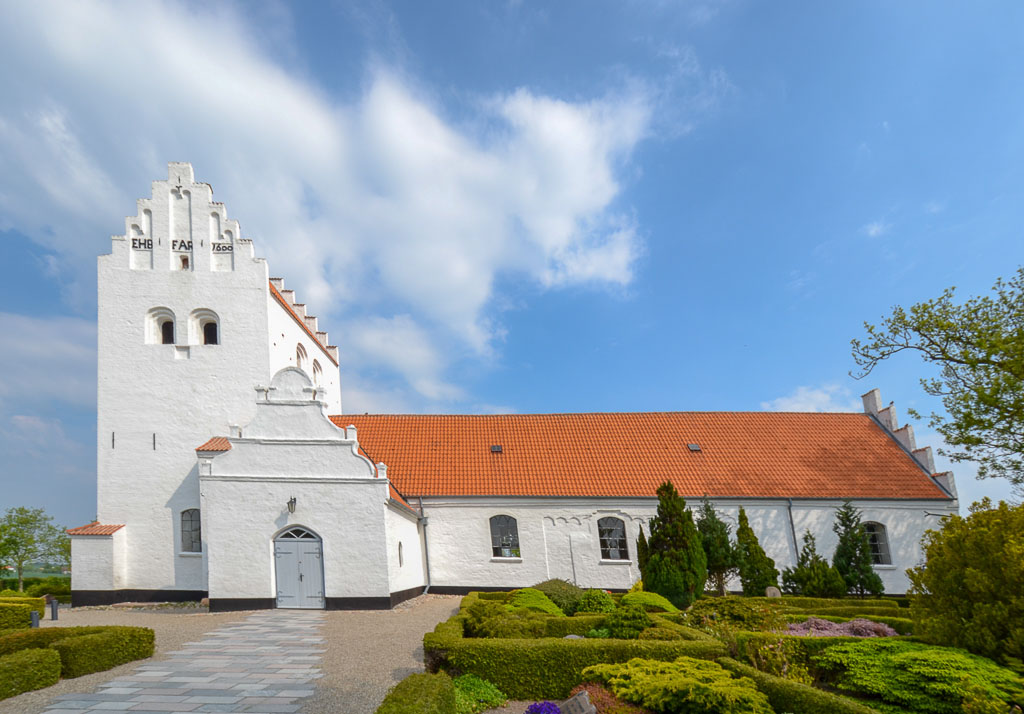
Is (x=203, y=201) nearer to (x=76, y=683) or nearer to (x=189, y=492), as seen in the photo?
(x=189, y=492)

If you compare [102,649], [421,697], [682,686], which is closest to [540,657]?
[682,686]

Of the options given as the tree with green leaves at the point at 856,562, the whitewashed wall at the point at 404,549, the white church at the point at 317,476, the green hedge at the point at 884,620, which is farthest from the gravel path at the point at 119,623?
the tree with green leaves at the point at 856,562

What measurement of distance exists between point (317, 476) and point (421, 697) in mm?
10968

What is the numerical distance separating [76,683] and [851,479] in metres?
22.8

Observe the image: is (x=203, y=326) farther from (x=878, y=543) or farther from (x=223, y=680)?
(x=878, y=543)

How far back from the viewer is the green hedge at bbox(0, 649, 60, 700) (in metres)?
8.03

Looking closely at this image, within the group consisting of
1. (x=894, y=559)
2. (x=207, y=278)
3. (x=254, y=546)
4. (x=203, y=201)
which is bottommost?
(x=894, y=559)

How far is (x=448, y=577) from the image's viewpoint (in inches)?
793

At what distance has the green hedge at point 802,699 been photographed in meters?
6.26

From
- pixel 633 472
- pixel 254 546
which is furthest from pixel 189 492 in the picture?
pixel 633 472

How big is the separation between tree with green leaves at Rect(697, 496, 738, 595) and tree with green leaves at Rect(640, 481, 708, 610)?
797 millimetres

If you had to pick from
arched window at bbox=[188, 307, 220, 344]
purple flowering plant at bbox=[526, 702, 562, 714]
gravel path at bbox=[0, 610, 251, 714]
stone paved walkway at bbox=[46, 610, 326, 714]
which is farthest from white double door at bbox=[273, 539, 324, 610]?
purple flowering plant at bbox=[526, 702, 562, 714]

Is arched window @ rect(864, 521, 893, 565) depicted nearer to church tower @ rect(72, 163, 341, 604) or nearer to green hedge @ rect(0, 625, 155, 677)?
church tower @ rect(72, 163, 341, 604)

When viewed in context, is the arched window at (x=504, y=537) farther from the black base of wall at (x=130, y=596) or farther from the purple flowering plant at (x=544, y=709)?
the purple flowering plant at (x=544, y=709)
